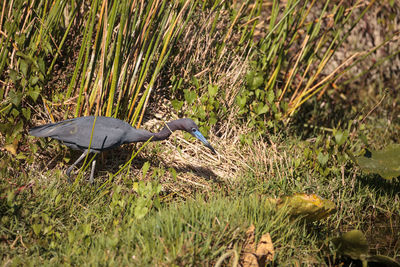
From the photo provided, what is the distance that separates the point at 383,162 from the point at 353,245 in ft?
3.55

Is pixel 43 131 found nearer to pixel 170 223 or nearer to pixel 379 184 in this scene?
pixel 170 223

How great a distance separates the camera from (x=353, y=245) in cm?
262

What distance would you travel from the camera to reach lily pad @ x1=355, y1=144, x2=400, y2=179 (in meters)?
3.32

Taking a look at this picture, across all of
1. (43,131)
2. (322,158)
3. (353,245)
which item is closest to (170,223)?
(353,245)

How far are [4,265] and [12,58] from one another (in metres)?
1.70

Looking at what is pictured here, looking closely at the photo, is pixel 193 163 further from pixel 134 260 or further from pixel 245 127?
pixel 134 260

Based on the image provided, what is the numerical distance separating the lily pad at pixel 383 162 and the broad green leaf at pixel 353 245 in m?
0.82

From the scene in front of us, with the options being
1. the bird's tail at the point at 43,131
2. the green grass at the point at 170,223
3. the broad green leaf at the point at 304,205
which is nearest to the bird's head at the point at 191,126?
the green grass at the point at 170,223

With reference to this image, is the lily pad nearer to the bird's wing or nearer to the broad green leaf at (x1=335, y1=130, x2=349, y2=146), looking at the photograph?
the broad green leaf at (x1=335, y1=130, x2=349, y2=146)

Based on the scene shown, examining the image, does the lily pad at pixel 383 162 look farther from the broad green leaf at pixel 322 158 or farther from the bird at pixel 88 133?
the bird at pixel 88 133

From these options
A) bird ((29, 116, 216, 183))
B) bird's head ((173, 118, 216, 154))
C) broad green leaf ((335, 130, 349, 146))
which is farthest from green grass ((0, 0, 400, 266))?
bird's head ((173, 118, 216, 154))

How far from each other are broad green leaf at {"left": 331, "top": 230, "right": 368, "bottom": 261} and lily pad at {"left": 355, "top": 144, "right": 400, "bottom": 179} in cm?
82

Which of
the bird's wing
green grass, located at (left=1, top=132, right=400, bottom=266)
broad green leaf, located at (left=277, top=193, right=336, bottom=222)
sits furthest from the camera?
the bird's wing

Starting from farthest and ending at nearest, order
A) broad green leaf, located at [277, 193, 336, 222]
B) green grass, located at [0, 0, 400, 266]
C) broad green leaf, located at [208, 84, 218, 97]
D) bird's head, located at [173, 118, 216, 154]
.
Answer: broad green leaf, located at [208, 84, 218, 97], bird's head, located at [173, 118, 216, 154], broad green leaf, located at [277, 193, 336, 222], green grass, located at [0, 0, 400, 266]
